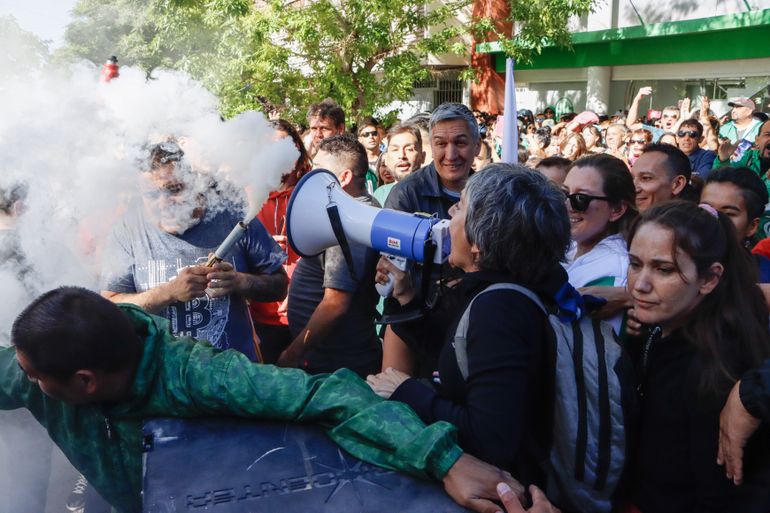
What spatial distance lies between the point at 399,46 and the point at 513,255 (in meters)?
8.75

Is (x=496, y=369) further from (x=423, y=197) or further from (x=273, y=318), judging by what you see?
(x=273, y=318)

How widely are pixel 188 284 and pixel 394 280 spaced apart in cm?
73

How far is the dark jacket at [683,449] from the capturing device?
1.72 m

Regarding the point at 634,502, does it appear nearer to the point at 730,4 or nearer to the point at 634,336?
the point at 634,336

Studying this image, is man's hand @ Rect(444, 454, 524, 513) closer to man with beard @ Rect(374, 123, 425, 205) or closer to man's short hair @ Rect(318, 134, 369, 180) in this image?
man's short hair @ Rect(318, 134, 369, 180)

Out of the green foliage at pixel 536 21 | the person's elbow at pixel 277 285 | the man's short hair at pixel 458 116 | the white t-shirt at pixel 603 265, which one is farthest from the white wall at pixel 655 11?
the person's elbow at pixel 277 285

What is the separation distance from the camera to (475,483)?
4.84 feet

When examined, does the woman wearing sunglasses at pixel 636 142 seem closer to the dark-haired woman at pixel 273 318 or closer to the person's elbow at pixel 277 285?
the dark-haired woman at pixel 273 318

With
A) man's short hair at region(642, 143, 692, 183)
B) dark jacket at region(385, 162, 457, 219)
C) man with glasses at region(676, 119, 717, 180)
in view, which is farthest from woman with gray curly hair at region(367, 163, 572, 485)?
man with glasses at region(676, 119, 717, 180)

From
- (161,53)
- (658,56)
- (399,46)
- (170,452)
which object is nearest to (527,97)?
(658,56)

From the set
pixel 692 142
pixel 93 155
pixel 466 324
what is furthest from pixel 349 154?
pixel 692 142

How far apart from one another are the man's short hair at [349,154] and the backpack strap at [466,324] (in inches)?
61.6

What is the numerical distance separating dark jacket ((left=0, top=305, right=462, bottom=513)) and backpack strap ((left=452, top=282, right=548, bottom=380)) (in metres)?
0.19

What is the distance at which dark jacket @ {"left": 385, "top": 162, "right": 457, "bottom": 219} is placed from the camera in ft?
11.1
